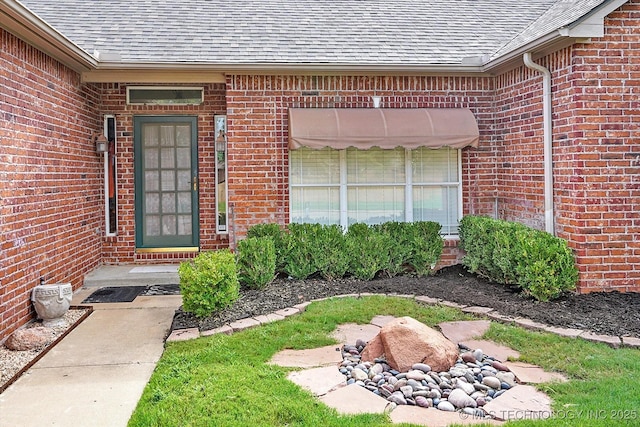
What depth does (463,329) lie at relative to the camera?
5254 mm

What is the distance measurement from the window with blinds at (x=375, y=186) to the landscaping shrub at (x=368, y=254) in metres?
0.94

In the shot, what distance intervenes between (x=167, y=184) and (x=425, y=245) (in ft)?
14.6

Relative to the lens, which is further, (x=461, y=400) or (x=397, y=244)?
(x=397, y=244)

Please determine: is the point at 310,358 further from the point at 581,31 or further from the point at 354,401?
the point at 581,31

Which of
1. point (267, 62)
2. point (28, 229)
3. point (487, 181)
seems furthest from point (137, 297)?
point (487, 181)

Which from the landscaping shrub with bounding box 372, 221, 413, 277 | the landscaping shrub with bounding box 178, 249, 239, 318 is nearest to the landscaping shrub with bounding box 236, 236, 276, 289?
the landscaping shrub with bounding box 178, 249, 239, 318

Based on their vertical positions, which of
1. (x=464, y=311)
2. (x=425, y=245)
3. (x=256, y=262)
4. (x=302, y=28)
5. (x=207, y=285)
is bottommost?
(x=464, y=311)

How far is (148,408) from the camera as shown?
3660 millimetres

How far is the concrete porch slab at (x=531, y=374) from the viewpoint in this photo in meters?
4.01

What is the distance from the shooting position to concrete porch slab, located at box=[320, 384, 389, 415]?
355 centimetres

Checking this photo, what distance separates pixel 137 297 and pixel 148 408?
383cm

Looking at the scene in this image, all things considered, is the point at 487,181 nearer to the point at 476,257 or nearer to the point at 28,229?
the point at 476,257

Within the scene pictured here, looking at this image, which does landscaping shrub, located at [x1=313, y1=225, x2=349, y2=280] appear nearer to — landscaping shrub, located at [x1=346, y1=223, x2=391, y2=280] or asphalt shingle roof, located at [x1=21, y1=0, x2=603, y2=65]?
landscaping shrub, located at [x1=346, y1=223, x2=391, y2=280]

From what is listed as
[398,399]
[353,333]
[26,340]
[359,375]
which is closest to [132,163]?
[26,340]
